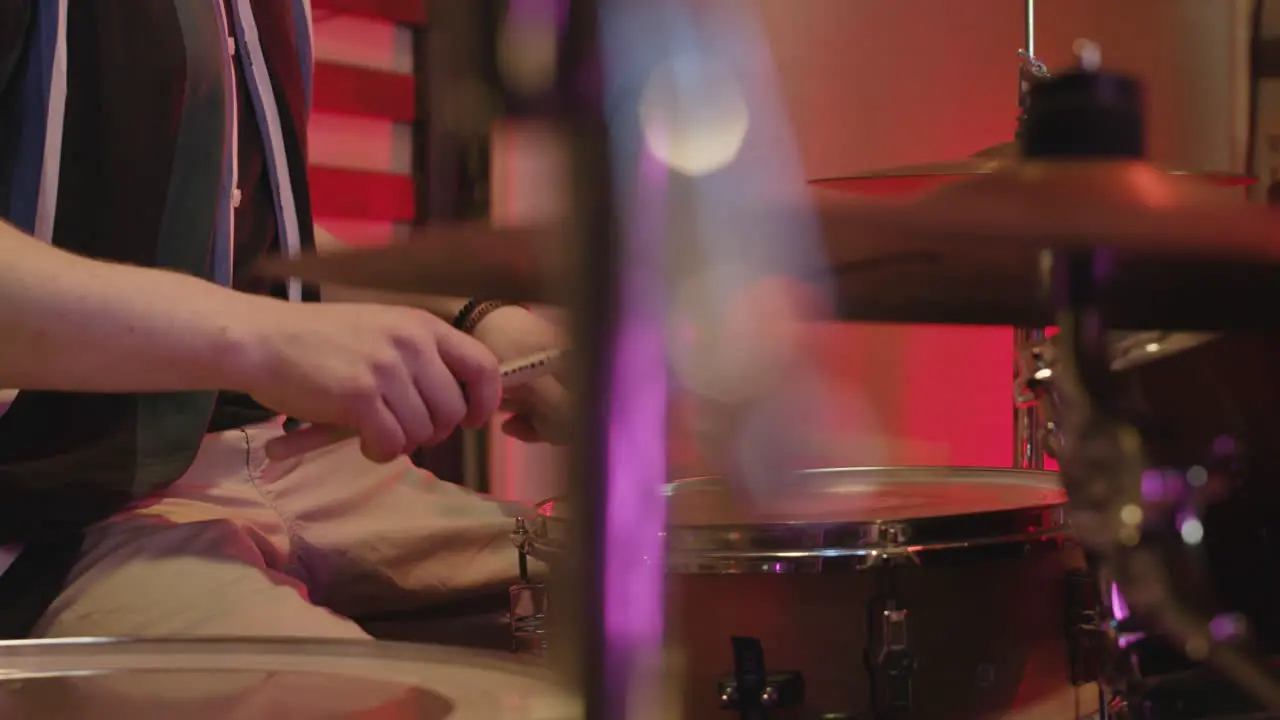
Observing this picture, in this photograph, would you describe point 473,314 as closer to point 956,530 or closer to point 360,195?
point 956,530

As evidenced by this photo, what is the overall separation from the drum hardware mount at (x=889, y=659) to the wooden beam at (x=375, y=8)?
1496 mm

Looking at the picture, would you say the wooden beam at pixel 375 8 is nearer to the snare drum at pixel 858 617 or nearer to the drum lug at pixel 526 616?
the drum lug at pixel 526 616

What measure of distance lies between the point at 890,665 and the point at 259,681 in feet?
1.42

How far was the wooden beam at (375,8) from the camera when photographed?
1985 mm

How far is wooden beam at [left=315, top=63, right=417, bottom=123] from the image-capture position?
2002 mm

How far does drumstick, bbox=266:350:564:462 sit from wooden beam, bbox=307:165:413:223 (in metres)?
1.29

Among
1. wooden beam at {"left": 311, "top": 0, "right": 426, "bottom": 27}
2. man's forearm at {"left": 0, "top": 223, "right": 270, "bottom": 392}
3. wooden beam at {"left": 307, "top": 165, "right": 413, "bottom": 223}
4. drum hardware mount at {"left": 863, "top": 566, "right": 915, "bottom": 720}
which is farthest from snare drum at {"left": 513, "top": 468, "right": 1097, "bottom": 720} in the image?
wooden beam at {"left": 311, "top": 0, "right": 426, "bottom": 27}

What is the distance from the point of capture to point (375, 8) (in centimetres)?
204

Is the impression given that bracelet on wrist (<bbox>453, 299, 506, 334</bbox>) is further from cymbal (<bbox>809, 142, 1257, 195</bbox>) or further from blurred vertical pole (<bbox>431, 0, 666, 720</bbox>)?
blurred vertical pole (<bbox>431, 0, 666, 720</bbox>)

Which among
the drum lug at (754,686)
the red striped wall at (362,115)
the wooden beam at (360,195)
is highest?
Result: the red striped wall at (362,115)

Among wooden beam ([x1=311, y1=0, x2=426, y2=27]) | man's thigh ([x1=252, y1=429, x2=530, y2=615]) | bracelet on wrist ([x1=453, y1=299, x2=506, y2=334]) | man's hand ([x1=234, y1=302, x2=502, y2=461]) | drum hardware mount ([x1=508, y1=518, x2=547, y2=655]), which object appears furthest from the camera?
wooden beam ([x1=311, y1=0, x2=426, y2=27])

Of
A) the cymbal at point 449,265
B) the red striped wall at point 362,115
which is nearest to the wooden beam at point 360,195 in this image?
the red striped wall at point 362,115

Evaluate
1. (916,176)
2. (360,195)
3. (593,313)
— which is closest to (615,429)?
(593,313)

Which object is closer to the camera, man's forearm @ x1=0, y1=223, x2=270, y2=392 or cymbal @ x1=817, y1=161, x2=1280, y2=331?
cymbal @ x1=817, y1=161, x2=1280, y2=331
